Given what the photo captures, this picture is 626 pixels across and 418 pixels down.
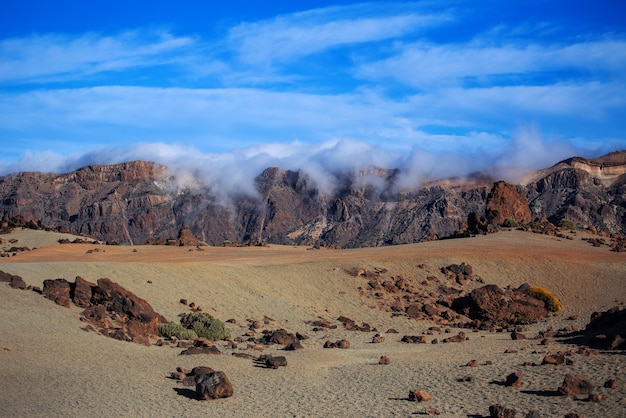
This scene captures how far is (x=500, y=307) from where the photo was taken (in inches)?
1168

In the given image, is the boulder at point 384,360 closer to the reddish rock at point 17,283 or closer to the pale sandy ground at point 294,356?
the pale sandy ground at point 294,356

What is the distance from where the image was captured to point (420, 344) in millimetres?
23266

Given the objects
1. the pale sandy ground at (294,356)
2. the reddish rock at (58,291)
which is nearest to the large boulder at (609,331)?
the pale sandy ground at (294,356)

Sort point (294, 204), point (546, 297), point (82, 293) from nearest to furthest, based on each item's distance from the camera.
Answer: point (82, 293), point (546, 297), point (294, 204)

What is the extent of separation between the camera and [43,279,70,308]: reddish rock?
75.1ft

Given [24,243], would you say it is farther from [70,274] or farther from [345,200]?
[345,200]

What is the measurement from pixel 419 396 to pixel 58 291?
49.2ft

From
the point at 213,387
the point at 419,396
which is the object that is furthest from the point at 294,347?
the point at 419,396

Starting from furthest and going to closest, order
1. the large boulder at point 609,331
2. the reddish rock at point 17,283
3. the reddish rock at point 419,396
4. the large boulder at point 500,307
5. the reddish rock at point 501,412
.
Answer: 1. the large boulder at point 500,307
2. the reddish rock at point 17,283
3. the large boulder at point 609,331
4. the reddish rock at point 419,396
5. the reddish rock at point 501,412

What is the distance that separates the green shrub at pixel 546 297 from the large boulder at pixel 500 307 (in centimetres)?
53

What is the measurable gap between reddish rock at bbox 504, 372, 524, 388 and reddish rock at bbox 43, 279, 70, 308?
15.3 metres

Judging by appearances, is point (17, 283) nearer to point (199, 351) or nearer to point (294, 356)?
point (199, 351)

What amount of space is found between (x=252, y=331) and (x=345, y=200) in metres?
109

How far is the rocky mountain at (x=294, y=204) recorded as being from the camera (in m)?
114
